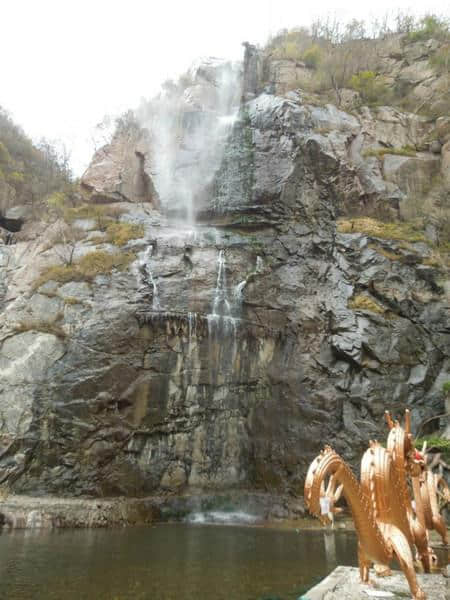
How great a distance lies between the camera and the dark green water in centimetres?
722

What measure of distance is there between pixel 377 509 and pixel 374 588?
1.07 meters

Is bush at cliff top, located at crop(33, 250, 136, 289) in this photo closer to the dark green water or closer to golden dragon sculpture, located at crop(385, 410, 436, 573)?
the dark green water

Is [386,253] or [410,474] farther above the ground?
[386,253]

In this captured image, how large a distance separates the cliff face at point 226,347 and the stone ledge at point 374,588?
11235 millimetres

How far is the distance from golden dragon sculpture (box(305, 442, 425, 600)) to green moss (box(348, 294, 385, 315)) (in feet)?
48.0

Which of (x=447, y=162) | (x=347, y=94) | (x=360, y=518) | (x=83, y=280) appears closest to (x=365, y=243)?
(x=447, y=162)

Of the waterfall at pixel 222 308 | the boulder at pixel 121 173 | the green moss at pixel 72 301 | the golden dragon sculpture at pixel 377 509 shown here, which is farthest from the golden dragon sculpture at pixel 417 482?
the boulder at pixel 121 173

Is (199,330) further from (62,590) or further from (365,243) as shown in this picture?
(62,590)

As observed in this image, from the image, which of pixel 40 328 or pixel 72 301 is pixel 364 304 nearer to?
pixel 72 301

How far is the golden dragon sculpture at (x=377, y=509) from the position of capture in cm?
545

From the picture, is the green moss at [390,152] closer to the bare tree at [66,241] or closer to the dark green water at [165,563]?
the bare tree at [66,241]

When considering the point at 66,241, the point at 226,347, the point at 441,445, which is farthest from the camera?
the point at 66,241

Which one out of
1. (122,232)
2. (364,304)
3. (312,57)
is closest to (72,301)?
(122,232)

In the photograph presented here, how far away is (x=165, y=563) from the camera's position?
923 cm
